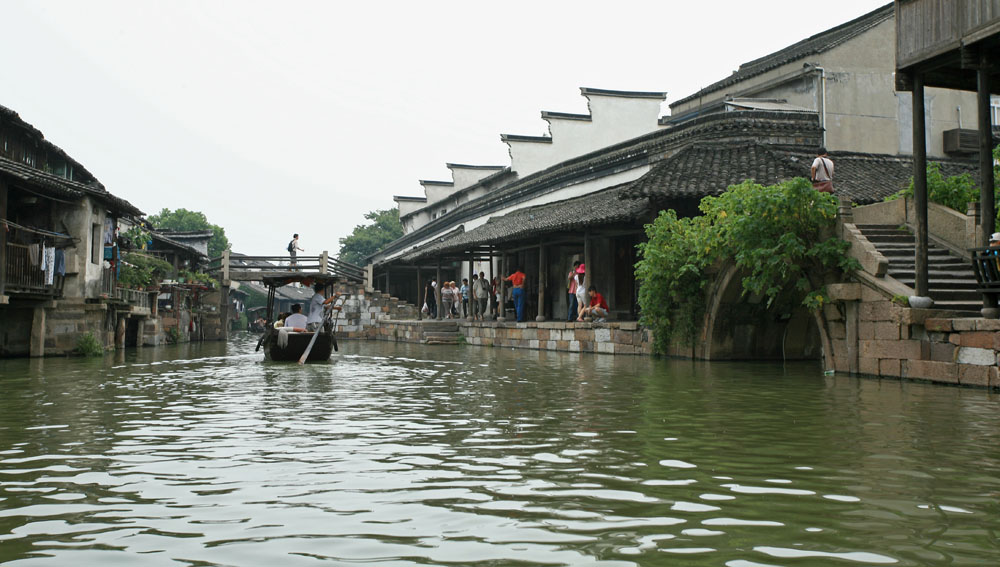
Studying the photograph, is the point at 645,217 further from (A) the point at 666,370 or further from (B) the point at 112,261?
(B) the point at 112,261

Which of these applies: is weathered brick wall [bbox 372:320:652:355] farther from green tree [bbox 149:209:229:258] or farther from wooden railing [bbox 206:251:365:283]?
green tree [bbox 149:209:229:258]

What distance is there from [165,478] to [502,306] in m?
19.3

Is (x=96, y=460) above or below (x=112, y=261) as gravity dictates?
below

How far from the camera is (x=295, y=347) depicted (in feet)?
51.8

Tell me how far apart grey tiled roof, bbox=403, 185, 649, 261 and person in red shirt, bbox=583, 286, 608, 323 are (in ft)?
4.73

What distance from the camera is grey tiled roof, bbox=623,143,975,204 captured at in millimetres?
17062

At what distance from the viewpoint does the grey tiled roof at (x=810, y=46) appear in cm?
2228

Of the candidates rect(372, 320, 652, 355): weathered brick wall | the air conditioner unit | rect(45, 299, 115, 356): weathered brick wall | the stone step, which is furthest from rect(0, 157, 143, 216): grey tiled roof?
the air conditioner unit

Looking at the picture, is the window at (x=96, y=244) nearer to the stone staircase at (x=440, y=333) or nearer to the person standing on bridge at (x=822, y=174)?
the stone staircase at (x=440, y=333)

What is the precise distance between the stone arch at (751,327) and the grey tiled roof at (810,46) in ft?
30.2

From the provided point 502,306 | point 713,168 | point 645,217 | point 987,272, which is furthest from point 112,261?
point 987,272

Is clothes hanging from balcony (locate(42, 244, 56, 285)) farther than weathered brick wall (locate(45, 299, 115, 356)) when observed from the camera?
No

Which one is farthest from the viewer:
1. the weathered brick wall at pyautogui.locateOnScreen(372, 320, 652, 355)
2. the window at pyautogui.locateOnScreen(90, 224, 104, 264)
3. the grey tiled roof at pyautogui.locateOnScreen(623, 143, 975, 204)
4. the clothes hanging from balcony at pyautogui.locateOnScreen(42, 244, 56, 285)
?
the window at pyautogui.locateOnScreen(90, 224, 104, 264)

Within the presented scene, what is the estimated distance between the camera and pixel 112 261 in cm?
2000
